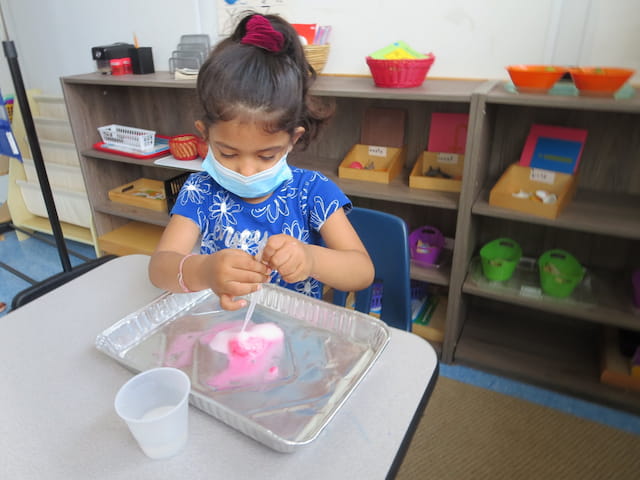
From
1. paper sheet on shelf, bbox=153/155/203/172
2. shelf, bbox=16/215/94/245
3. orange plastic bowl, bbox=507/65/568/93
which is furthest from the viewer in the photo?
shelf, bbox=16/215/94/245

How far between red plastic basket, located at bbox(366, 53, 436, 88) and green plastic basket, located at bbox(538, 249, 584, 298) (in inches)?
31.1

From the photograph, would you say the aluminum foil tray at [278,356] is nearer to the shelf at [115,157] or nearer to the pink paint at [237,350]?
the pink paint at [237,350]

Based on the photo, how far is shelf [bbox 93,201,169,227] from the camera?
7.57 feet

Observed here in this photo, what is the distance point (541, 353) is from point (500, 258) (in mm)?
415

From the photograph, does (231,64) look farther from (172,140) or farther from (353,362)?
(172,140)

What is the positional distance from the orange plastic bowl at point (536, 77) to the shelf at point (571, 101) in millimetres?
52

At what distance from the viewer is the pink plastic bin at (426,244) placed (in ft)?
6.01

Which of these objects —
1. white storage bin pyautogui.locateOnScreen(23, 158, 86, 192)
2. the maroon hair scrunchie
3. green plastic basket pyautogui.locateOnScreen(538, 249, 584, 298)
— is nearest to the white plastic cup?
the maroon hair scrunchie

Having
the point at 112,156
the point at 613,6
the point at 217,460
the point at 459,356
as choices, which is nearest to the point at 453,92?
the point at 613,6

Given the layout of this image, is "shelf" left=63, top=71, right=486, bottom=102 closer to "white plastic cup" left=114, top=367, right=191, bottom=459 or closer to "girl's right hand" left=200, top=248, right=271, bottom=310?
"girl's right hand" left=200, top=248, right=271, bottom=310

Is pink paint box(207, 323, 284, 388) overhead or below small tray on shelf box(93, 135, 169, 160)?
overhead

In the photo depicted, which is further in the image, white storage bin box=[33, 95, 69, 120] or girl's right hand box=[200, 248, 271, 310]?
white storage bin box=[33, 95, 69, 120]

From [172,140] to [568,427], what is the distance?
1.94 m

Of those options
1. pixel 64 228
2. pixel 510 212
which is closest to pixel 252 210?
pixel 510 212
